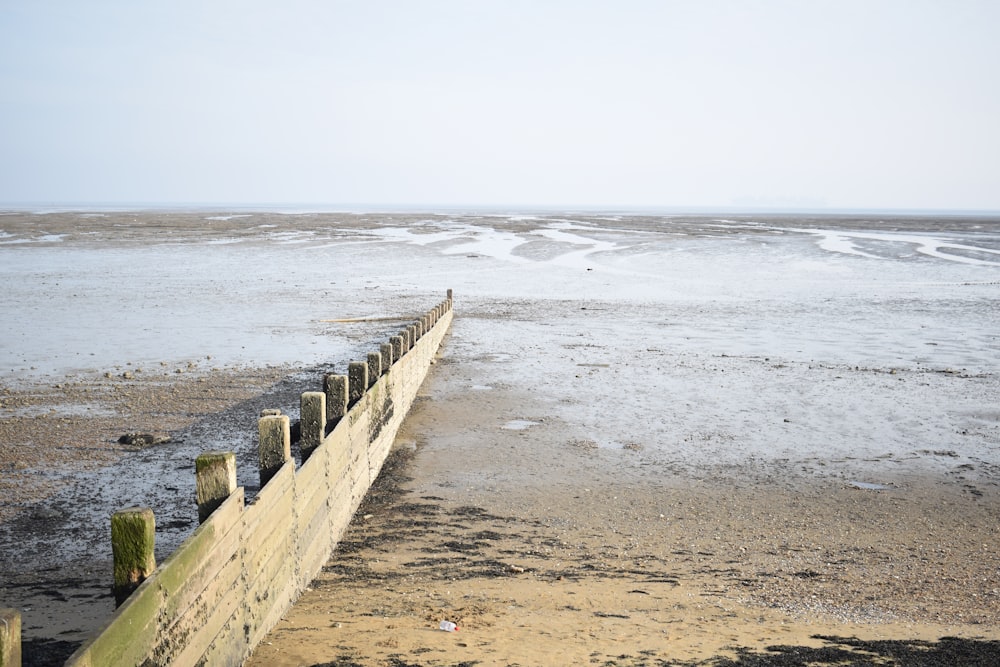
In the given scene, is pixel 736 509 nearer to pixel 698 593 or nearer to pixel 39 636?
pixel 698 593

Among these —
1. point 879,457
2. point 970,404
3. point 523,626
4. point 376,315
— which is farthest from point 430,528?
point 376,315

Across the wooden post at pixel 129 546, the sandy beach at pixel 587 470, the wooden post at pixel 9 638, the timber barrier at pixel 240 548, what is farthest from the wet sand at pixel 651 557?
the wooden post at pixel 9 638

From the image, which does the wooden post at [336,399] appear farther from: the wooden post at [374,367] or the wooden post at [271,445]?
A: the wooden post at [271,445]

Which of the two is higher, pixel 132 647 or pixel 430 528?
pixel 132 647

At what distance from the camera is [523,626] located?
18.2ft

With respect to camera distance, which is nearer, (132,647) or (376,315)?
(132,647)

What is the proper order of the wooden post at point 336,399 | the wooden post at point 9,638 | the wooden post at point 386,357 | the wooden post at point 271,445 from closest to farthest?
1. the wooden post at point 9,638
2. the wooden post at point 271,445
3. the wooden post at point 336,399
4. the wooden post at point 386,357

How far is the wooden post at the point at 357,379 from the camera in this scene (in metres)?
7.98

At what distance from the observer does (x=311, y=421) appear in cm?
629

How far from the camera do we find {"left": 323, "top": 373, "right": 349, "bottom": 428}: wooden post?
7.23 m

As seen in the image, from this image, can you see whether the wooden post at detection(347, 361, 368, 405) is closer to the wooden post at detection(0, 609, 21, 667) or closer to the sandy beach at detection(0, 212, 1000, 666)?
the sandy beach at detection(0, 212, 1000, 666)

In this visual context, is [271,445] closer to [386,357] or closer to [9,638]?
[9,638]

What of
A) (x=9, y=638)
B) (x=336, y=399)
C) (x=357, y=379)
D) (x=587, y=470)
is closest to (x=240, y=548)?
(x=9, y=638)

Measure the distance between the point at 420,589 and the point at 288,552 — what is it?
43.0 inches
